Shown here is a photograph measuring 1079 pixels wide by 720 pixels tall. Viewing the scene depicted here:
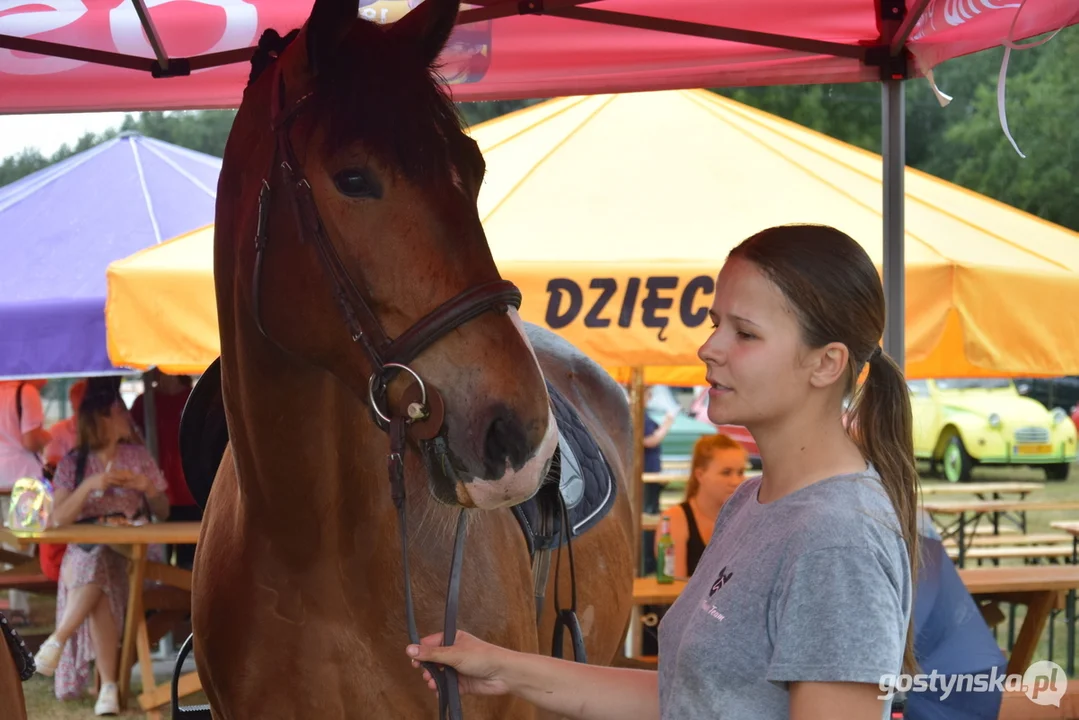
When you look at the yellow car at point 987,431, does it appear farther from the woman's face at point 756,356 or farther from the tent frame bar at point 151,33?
the woman's face at point 756,356

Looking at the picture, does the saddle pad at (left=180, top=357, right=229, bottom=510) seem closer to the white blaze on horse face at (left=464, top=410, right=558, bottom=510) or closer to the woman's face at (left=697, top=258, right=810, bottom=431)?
the white blaze on horse face at (left=464, top=410, right=558, bottom=510)

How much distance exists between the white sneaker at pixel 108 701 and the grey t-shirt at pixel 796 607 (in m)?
5.86

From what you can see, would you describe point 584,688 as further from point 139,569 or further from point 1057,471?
point 1057,471

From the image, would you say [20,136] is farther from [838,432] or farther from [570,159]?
[838,432]

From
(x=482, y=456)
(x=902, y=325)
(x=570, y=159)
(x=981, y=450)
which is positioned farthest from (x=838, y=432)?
(x=981, y=450)

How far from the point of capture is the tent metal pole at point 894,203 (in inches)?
134

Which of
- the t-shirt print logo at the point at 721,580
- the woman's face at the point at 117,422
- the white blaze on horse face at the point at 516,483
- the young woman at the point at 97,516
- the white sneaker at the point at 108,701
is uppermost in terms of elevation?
the white blaze on horse face at the point at 516,483

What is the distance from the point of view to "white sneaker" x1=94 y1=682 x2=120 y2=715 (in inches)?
253

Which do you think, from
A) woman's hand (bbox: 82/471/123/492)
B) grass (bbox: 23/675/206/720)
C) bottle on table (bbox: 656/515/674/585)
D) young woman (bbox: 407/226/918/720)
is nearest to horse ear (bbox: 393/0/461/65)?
young woman (bbox: 407/226/918/720)

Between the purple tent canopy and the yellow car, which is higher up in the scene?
the purple tent canopy

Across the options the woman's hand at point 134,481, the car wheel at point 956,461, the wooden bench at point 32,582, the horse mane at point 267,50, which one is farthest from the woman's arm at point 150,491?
the car wheel at point 956,461

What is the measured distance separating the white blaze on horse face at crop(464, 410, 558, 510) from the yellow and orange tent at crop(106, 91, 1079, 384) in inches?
97.4

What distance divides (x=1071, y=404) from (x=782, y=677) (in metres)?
22.1

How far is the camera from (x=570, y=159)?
5.12 metres
